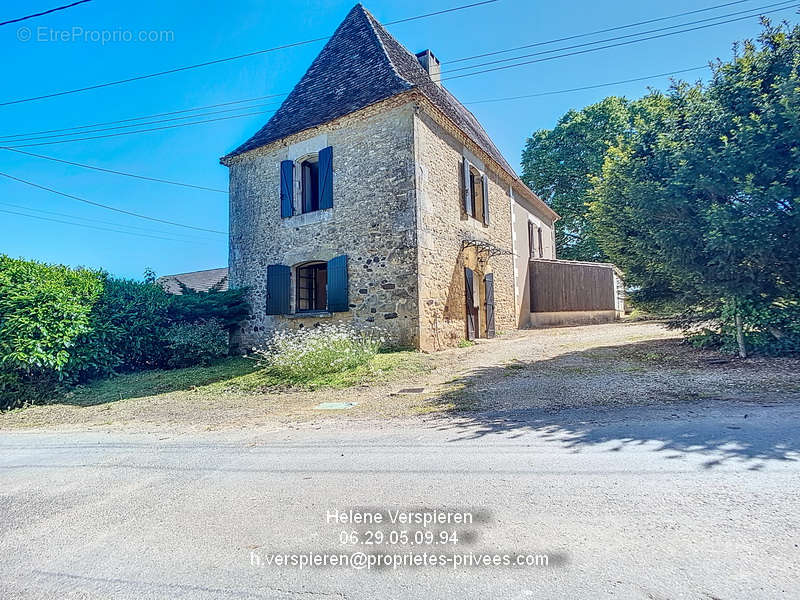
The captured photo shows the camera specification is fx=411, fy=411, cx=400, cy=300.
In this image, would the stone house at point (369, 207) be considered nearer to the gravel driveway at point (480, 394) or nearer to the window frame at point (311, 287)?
the window frame at point (311, 287)

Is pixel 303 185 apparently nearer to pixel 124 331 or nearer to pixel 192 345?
pixel 192 345

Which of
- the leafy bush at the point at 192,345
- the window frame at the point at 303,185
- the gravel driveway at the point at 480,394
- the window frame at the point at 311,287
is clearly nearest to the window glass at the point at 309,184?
the window frame at the point at 303,185

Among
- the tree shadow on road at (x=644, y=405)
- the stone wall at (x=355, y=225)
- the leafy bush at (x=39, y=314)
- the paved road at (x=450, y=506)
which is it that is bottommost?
the paved road at (x=450, y=506)

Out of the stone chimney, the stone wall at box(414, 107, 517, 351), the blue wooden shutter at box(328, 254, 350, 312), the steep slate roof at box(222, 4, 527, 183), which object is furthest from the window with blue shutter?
the blue wooden shutter at box(328, 254, 350, 312)

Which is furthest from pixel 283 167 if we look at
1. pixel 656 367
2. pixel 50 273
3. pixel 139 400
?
pixel 656 367

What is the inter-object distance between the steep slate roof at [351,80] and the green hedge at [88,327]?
527 cm

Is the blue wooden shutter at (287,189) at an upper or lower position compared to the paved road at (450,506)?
upper

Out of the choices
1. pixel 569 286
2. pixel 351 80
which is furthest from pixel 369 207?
pixel 569 286

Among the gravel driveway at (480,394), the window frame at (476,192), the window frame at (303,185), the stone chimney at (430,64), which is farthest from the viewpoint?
the stone chimney at (430,64)

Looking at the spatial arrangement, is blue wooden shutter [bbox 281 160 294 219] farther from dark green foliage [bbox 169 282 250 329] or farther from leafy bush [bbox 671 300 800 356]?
leafy bush [bbox 671 300 800 356]

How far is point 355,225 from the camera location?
1014 centimetres

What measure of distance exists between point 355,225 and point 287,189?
2659mm

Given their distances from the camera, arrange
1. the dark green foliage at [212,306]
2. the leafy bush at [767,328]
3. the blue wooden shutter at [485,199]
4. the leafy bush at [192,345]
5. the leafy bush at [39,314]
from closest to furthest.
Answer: the leafy bush at [767,328] → the leafy bush at [39,314] → the leafy bush at [192,345] → the dark green foliage at [212,306] → the blue wooden shutter at [485,199]

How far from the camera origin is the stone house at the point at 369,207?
375 inches
